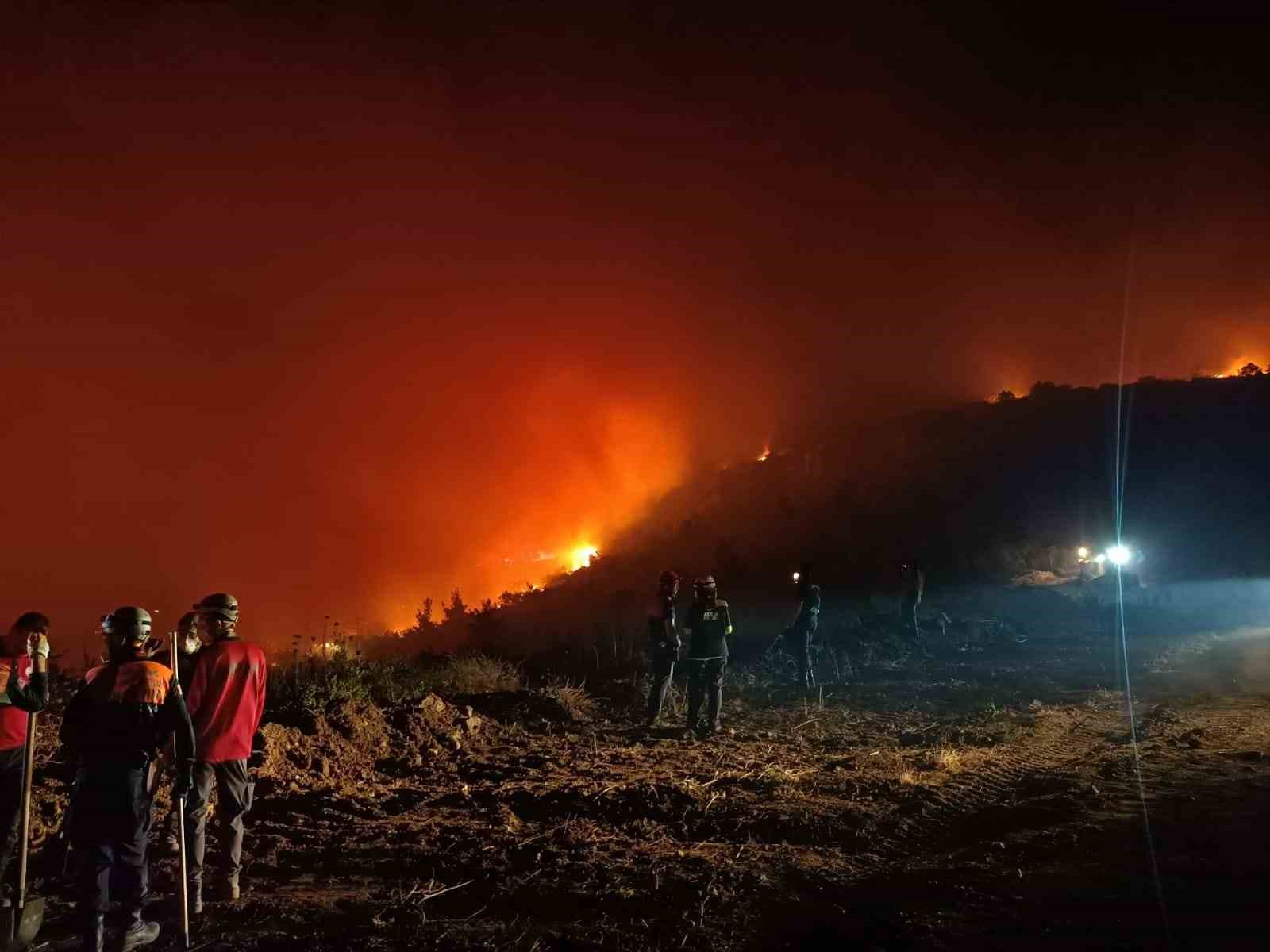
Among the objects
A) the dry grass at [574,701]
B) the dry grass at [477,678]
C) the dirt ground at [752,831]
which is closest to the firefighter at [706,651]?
the dirt ground at [752,831]

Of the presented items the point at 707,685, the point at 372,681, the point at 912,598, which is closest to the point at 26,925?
the point at 372,681

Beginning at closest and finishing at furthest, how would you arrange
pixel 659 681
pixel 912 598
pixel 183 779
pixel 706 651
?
1. pixel 183 779
2. pixel 706 651
3. pixel 659 681
4. pixel 912 598

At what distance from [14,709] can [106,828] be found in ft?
5.42

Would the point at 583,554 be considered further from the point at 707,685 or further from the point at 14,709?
the point at 14,709

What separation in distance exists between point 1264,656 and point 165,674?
771 inches

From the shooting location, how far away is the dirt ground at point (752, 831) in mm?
4766

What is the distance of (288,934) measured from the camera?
4.82 meters

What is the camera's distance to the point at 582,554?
55.5 meters

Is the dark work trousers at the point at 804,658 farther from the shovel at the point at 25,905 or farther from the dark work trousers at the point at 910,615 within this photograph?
the shovel at the point at 25,905

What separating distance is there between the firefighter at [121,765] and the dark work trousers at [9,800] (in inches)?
54.4

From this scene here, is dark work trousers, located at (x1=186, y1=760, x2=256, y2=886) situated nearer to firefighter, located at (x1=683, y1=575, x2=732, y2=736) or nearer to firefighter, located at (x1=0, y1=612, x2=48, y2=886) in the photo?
firefighter, located at (x1=0, y1=612, x2=48, y2=886)

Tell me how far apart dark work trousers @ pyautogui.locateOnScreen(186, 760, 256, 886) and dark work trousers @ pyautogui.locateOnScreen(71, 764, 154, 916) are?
0.50 metres

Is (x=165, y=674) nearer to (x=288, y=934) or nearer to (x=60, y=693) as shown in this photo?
(x=288, y=934)

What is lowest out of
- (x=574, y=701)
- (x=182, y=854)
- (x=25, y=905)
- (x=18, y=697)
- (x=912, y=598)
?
(x=25, y=905)
